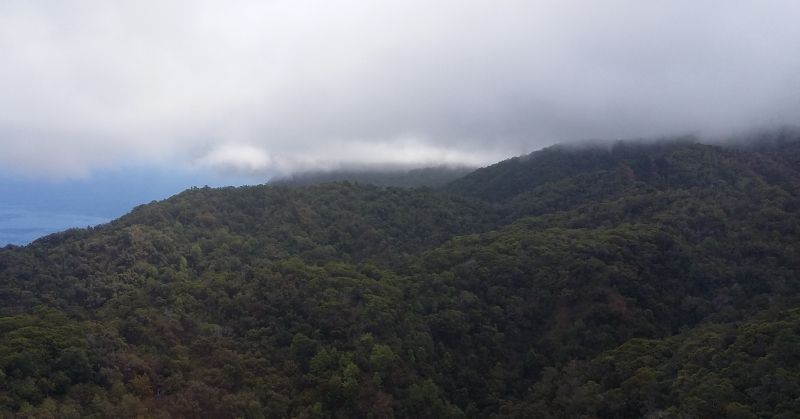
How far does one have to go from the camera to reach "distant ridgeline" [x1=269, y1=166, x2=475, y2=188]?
135650 mm

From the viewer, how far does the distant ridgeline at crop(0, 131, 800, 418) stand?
34.2 metres

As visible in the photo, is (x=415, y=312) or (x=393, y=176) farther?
(x=393, y=176)

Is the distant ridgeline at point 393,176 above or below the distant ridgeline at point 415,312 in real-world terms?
above

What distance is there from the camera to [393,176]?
5694 inches

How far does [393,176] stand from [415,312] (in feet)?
317

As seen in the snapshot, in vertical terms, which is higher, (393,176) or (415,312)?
(393,176)

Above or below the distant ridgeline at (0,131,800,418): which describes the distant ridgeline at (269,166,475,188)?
above

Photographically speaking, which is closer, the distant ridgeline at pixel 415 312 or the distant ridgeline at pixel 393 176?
the distant ridgeline at pixel 415 312

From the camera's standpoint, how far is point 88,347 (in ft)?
114

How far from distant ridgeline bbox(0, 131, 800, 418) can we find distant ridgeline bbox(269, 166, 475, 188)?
184ft

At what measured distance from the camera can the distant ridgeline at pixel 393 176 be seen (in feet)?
445

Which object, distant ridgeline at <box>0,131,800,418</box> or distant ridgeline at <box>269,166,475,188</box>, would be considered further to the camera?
distant ridgeline at <box>269,166,475,188</box>

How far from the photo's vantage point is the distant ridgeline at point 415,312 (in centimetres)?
3419

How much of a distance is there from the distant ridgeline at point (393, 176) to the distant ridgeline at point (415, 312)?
5620 cm
